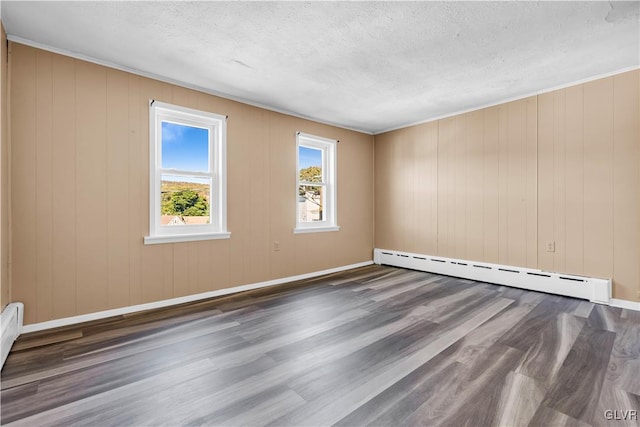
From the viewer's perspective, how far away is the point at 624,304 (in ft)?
10.4

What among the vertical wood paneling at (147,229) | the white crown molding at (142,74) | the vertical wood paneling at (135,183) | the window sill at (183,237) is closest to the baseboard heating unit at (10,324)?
the vertical wood paneling at (135,183)

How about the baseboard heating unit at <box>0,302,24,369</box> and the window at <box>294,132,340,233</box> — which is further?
the window at <box>294,132,340,233</box>

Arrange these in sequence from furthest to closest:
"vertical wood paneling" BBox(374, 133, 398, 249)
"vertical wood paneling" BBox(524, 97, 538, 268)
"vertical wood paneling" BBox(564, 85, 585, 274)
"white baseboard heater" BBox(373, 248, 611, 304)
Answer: "vertical wood paneling" BBox(374, 133, 398, 249) < "vertical wood paneling" BBox(524, 97, 538, 268) < "vertical wood paneling" BBox(564, 85, 585, 274) < "white baseboard heater" BBox(373, 248, 611, 304)

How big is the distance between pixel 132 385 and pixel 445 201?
447 cm

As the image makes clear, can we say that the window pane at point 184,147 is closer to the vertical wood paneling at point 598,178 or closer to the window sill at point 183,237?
the window sill at point 183,237

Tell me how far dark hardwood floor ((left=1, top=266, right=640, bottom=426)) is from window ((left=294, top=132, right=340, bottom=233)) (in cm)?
188

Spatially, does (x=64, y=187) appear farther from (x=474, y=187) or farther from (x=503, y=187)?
(x=503, y=187)

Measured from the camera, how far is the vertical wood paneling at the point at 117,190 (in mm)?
2949

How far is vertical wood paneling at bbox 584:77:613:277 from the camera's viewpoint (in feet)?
10.7

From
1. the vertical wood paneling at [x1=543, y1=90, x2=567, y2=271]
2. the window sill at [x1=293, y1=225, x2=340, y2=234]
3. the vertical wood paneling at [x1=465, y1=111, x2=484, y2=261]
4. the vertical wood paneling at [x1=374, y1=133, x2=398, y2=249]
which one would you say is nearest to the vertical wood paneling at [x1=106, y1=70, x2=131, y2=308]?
the window sill at [x1=293, y1=225, x2=340, y2=234]

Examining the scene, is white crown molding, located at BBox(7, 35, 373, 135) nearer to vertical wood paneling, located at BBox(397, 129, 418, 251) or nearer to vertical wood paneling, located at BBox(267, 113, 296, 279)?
vertical wood paneling, located at BBox(267, 113, 296, 279)

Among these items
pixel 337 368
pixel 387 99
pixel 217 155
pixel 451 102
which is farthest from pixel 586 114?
pixel 217 155

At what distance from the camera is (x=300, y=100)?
3.99m

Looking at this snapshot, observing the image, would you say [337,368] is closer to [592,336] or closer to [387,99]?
[592,336]
